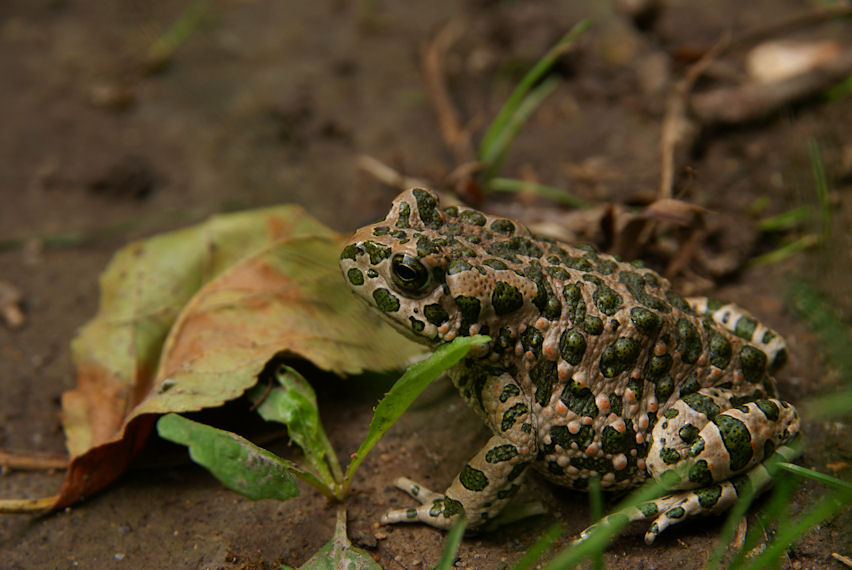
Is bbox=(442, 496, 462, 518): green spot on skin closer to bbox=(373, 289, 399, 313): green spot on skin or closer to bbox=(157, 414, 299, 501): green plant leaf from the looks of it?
bbox=(157, 414, 299, 501): green plant leaf

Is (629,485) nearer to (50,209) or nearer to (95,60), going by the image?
(50,209)

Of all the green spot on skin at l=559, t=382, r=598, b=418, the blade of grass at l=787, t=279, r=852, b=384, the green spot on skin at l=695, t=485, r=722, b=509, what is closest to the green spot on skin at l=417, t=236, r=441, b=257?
the green spot on skin at l=559, t=382, r=598, b=418

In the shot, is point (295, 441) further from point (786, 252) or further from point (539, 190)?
point (786, 252)

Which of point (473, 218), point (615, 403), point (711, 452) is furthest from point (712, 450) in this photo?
point (473, 218)

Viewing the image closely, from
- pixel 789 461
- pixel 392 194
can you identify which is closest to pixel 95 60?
pixel 392 194

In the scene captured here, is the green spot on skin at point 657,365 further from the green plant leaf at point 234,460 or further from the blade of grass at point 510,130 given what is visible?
the blade of grass at point 510,130

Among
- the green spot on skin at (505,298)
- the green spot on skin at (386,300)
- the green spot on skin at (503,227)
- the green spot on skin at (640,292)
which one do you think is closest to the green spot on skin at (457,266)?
the green spot on skin at (505,298)
